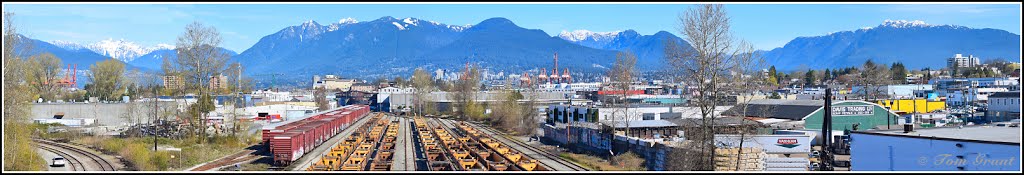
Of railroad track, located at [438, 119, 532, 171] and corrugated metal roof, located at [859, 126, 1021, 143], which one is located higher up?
corrugated metal roof, located at [859, 126, 1021, 143]

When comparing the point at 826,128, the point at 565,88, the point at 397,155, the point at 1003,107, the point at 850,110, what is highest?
the point at 565,88

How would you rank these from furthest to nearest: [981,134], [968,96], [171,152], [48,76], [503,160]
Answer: [968,96]
[48,76]
[171,152]
[503,160]
[981,134]

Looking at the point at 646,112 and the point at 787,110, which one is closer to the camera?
the point at 787,110

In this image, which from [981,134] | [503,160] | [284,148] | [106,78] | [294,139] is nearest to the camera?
[981,134]

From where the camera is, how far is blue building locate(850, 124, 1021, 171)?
1444cm

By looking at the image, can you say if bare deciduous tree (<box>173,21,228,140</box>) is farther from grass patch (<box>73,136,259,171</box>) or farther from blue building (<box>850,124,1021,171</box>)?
blue building (<box>850,124,1021,171</box>)

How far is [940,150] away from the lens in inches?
607

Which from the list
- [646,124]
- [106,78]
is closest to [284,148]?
[646,124]

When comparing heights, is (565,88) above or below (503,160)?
above

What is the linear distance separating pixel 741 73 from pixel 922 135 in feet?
14.7

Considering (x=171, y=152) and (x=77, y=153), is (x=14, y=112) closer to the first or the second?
(x=171, y=152)

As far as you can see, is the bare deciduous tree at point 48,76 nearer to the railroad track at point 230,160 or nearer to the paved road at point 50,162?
the paved road at point 50,162

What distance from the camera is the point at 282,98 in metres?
76.8

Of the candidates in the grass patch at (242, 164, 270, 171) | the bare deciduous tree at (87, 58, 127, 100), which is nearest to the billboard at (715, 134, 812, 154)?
the grass patch at (242, 164, 270, 171)
